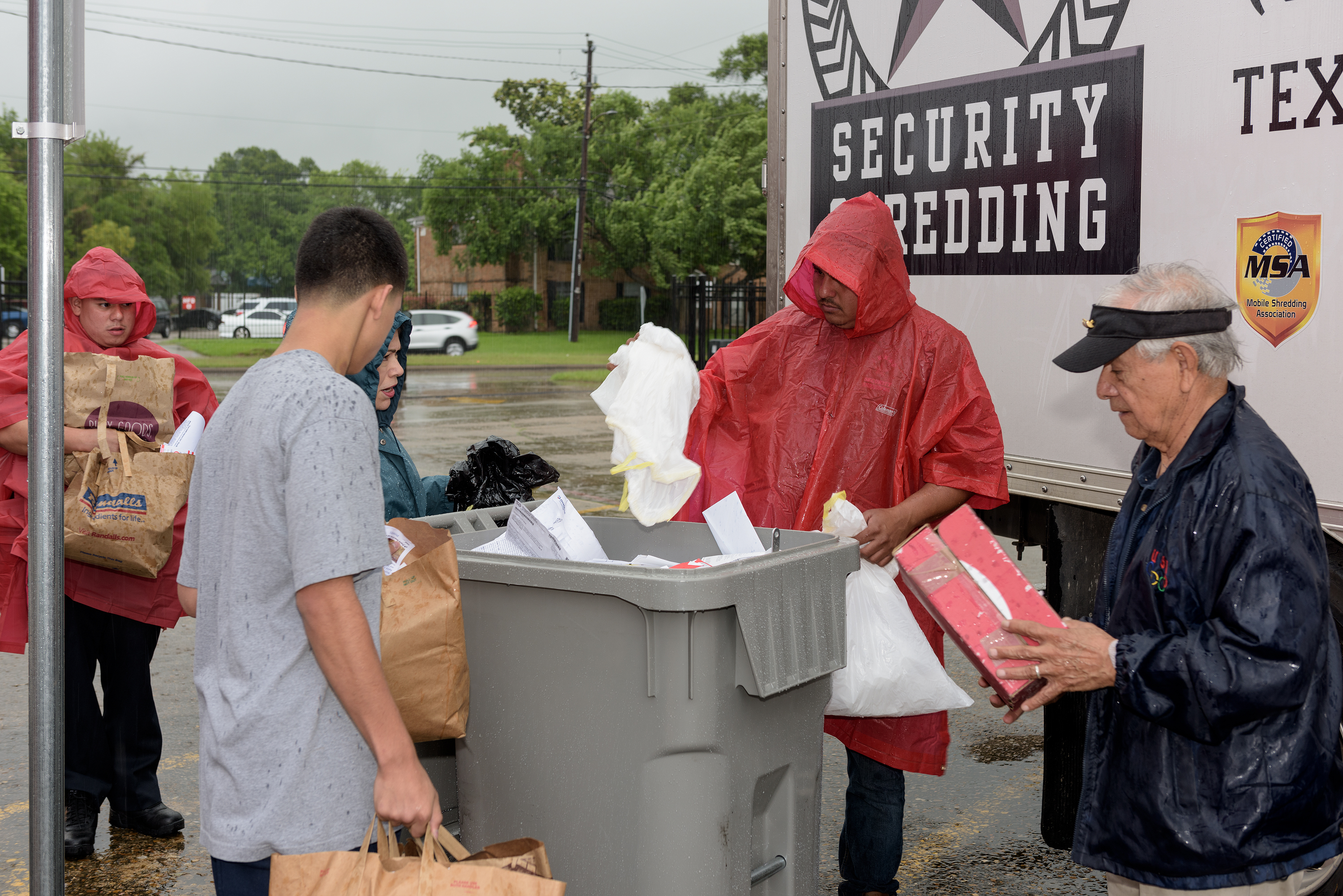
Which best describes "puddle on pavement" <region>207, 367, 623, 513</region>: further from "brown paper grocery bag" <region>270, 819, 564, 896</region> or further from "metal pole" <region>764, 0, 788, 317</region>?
"brown paper grocery bag" <region>270, 819, 564, 896</region>

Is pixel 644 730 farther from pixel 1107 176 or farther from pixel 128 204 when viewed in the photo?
pixel 128 204

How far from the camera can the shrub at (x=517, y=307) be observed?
48.8 m

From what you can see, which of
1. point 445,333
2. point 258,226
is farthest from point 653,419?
point 258,226

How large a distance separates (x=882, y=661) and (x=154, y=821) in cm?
255

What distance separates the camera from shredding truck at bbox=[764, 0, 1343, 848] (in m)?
2.67

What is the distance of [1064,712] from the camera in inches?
141

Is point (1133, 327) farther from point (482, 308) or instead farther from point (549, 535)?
point (482, 308)

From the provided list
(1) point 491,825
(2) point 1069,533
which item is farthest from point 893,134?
(1) point 491,825

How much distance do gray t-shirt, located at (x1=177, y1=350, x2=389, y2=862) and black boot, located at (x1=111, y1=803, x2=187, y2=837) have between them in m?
2.30

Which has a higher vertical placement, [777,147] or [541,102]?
[541,102]

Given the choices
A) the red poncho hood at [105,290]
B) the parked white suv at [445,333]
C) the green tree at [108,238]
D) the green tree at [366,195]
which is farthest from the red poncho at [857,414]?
the green tree at [366,195]

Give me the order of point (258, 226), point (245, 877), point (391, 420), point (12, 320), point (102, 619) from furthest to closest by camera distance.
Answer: point (258, 226), point (12, 320), point (102, 619), point (391, 420), point (245, 877)

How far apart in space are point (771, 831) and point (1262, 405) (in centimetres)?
146

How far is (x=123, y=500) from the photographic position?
3578 mm
